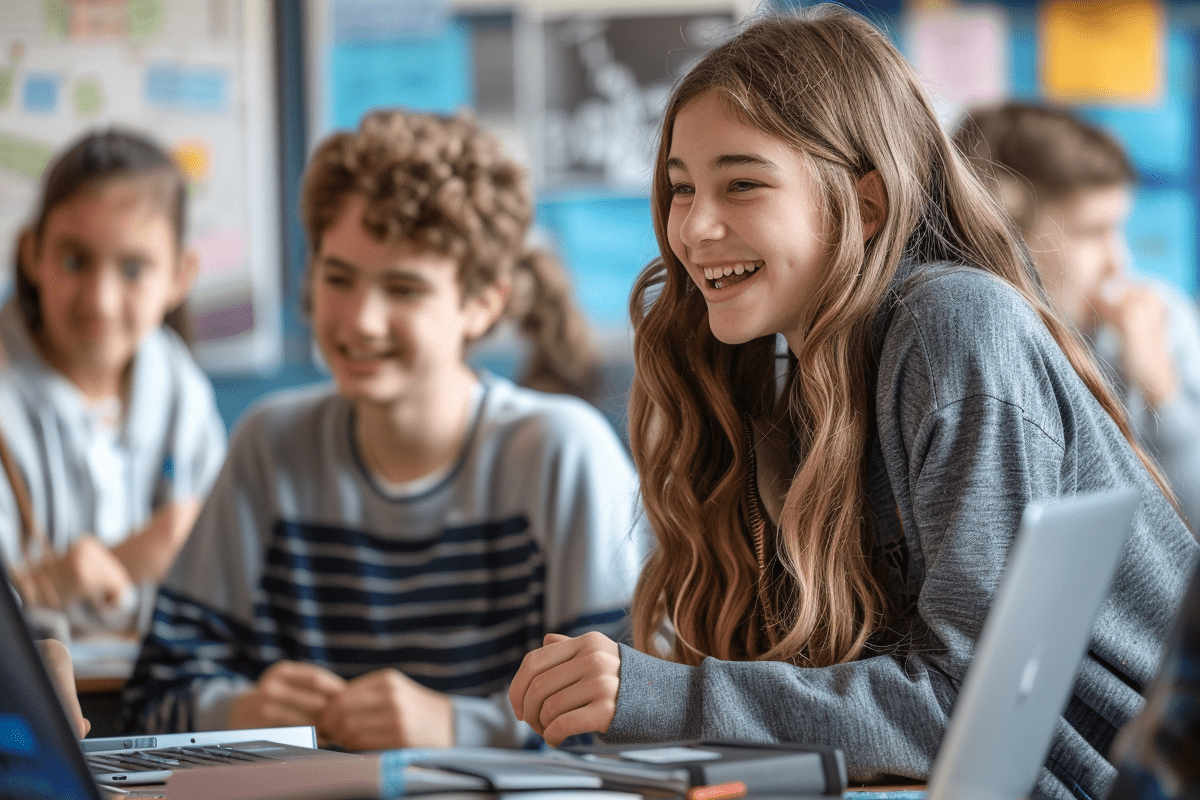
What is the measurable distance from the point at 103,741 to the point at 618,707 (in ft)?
1.21

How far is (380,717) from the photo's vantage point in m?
1.30

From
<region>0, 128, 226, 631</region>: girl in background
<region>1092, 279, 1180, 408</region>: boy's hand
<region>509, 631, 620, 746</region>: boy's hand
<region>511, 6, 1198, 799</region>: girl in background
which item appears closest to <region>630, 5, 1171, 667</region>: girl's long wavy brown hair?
<region>511, 6, 1198, 799</region>: girl in background

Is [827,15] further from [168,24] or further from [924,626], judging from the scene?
[168,24]

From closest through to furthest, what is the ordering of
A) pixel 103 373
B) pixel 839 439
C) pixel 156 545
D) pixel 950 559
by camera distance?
pixel 950 559 < pixel 839 439 < pixel 156 545 < pixel 103 373

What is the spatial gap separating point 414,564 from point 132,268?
1073mm

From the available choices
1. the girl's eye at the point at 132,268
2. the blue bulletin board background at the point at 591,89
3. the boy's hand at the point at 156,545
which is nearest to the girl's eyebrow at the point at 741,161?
the boy's hand at the point at 156,545

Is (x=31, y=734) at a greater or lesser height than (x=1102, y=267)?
lesser

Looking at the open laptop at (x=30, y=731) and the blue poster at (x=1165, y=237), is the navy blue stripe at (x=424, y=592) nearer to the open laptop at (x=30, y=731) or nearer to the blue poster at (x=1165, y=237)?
the open laptop at (x=30, y=731)

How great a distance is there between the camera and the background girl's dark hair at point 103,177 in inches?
86.8

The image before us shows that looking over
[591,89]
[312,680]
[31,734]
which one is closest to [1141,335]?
[591,89]

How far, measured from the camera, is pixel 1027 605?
0.52 metres

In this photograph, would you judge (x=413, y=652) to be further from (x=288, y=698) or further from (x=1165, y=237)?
(x=1165, y=237)

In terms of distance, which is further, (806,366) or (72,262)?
(72,262)

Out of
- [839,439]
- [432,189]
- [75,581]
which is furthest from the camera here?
[75,581]
